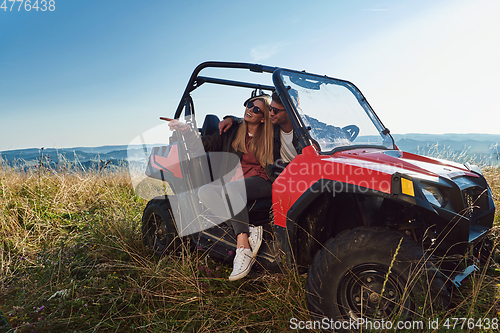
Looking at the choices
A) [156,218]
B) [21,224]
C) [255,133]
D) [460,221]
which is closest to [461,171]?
[460,221]

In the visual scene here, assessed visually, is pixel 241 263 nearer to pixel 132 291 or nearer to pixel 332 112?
pixel 132 291

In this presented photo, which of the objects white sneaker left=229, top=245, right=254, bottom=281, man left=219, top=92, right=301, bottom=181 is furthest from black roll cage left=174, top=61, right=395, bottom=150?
white sneaker left=229, top=245, right=254, bottom=281

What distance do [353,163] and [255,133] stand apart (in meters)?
1.39

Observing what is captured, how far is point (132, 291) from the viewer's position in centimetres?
261

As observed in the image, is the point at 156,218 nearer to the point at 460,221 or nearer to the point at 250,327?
A: the point at 250,327

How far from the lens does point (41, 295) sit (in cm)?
260

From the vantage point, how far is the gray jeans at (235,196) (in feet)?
8.96

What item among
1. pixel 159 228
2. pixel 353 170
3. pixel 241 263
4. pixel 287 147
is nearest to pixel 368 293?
pixel 353 170

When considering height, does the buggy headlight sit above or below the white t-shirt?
below

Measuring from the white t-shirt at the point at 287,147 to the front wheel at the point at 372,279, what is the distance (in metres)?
0.91

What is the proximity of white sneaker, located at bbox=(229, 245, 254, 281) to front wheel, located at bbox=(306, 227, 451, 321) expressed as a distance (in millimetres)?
682

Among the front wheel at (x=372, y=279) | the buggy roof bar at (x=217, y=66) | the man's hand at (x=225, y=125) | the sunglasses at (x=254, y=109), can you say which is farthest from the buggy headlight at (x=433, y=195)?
the man's hand at (x=225, y=125)

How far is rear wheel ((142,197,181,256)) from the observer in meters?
3.48

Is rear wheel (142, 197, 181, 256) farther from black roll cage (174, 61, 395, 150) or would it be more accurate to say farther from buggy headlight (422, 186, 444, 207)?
buggy headlight (422, 186, 444, 207)
